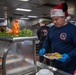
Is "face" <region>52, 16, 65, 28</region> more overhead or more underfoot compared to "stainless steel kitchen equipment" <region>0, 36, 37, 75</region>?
more overhead

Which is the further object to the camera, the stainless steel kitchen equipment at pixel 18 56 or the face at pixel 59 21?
the face at pixel 59 21

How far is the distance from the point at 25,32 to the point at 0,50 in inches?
21.3

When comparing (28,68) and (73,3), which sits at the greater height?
(73,3)

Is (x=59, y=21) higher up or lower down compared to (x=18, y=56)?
higher up

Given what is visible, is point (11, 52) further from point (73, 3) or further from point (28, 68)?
point (73, 3)

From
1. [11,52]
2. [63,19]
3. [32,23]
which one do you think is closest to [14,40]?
[11,52]

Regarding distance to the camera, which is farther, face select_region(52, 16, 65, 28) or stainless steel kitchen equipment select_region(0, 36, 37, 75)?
face select_region(52, 16, 65, 28)

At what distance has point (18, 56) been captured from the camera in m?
1.66

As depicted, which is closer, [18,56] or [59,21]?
[18,56]

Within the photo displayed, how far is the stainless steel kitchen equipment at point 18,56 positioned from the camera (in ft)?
4.94

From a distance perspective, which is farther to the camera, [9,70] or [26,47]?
[26,47]

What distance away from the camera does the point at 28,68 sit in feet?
5.45

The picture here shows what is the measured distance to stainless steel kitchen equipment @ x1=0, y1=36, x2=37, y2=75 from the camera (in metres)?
1.51

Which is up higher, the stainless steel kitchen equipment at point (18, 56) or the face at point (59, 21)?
the face at point (59, 21)
